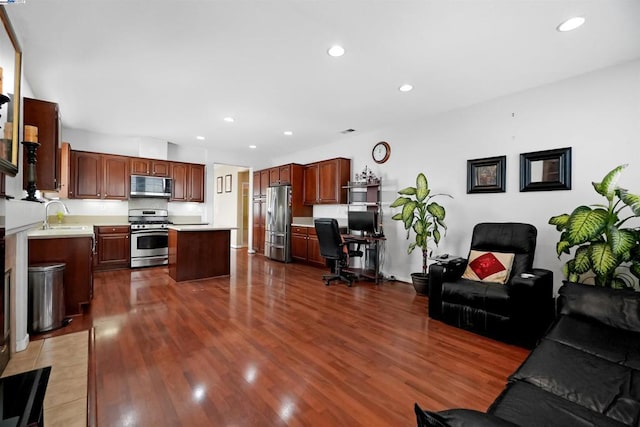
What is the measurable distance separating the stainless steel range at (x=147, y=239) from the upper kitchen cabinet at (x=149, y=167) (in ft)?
2.64

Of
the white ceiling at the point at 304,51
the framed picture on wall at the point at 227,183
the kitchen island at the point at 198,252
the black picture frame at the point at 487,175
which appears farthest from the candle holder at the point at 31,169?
the framed picture on wall at the point at 227,183

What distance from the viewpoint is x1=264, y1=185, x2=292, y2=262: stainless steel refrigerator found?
6574 mm

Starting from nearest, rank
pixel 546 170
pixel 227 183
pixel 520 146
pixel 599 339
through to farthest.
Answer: pixel 599 339, pixel 546 170, pixel 520 146, pixel 227 183

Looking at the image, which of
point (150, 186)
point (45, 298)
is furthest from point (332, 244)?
point (150, 186)

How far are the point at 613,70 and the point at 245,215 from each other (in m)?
8.45

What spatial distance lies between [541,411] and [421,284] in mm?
2924

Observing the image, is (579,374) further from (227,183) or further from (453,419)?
(227,183)

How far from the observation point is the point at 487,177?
3883mm

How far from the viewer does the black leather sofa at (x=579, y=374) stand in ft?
3.78

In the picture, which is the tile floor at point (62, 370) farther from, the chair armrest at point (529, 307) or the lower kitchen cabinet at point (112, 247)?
the chair armrest at point (529, 307)

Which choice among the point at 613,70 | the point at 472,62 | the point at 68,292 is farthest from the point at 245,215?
the point at 613,70

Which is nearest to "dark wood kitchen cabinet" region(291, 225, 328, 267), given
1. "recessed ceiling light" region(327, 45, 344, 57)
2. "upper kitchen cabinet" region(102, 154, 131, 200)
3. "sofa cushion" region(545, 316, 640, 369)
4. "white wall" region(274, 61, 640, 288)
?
"white wall" region(274, 61, 640, 288)

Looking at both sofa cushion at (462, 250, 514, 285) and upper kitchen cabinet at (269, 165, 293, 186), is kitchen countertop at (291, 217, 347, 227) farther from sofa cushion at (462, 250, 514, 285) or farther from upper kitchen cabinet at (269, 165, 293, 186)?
sofa cushion at (462, 250, 514, 285)

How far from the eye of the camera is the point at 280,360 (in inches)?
89.7
